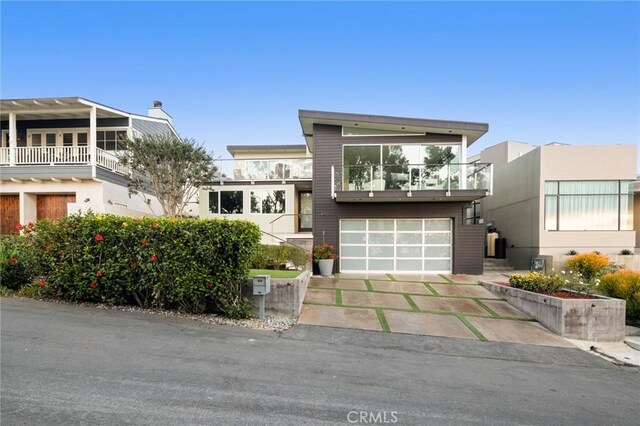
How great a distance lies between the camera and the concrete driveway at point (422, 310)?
25.2ft

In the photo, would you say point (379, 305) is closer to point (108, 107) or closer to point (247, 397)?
point (247, 397)

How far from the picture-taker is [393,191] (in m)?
13.8

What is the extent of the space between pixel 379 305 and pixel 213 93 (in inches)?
627

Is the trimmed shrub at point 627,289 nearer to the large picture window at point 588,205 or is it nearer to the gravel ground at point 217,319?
the large picture window at point 588,205

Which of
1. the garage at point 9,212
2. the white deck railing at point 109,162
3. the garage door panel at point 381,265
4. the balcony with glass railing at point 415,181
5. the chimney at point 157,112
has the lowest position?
the garage door panel at point 381,265

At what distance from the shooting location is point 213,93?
19.3m

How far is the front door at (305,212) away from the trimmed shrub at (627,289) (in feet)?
42.6

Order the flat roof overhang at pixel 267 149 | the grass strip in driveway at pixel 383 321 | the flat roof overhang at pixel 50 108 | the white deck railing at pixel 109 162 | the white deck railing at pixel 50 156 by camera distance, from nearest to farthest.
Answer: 1. the grass strip in driveway at pixel 383 321
2. the flat roof overhang at pixel 50 108
3. the white deck railing at pixel 50 156
4. the white deck railing at pixel 109 162
5. the flat roof overhang at pixel 267 149

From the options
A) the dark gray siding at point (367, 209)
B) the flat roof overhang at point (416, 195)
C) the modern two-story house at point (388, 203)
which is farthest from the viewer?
the dark gray siding at point (367, 209)

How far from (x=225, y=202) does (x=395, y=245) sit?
32.3 ft

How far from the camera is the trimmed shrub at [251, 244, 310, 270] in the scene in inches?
457

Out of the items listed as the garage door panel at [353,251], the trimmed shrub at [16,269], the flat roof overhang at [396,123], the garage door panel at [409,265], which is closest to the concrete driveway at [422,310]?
the garage door panel at [409,265]

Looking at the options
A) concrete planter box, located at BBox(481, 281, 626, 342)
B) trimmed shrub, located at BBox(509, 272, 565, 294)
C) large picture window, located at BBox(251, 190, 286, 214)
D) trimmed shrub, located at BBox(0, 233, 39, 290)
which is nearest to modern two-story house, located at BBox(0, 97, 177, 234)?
large picture window, located at BBox(251, 190, 286, 214)

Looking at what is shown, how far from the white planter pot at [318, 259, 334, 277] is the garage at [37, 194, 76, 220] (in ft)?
39.6
